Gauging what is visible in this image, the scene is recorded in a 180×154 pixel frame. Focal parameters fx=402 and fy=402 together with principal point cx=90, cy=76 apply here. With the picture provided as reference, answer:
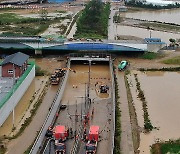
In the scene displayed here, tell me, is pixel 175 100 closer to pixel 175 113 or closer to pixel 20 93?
pixel 175 113

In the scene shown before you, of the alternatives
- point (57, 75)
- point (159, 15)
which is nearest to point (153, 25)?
point (159, 15)

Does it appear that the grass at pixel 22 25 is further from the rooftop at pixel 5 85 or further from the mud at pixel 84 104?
the rooftop at pixel 5 85

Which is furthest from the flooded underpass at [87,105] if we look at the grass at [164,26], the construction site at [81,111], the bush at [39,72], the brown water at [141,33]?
the grass at [164,26]

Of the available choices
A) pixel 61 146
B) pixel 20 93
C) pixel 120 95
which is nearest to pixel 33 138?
pixel 61 146

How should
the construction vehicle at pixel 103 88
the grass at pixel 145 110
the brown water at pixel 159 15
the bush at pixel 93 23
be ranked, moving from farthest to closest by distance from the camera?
the brown water at pixel 159 15 → the bush at pixel 93 23 → the construction vehicle at pixel 103 88 → the grass at pixel 145 110

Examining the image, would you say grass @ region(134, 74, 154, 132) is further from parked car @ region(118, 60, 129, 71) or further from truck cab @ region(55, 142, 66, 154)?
truck cab @ region(55, 142, 66, 154)

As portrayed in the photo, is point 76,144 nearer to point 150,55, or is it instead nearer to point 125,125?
point 125,125
